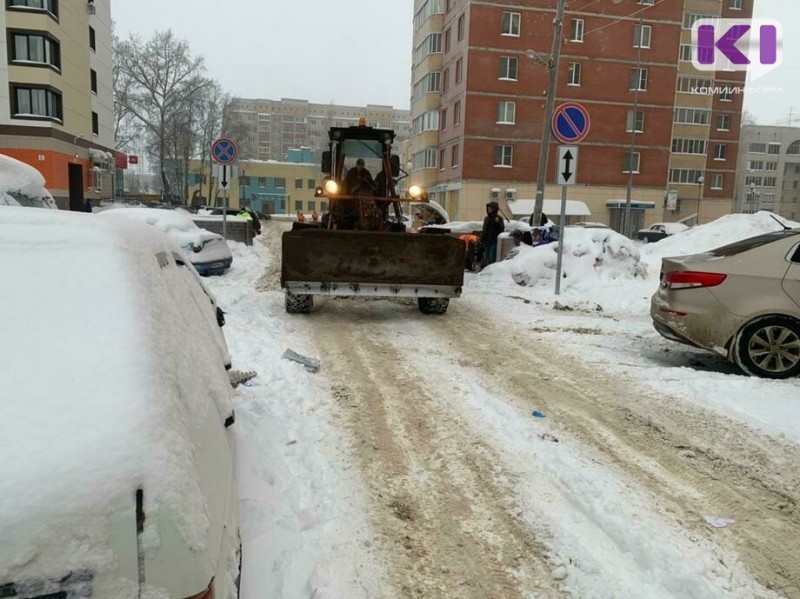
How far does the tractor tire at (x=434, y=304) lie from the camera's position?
31.1 feet

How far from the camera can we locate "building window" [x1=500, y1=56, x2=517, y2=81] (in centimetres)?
4547

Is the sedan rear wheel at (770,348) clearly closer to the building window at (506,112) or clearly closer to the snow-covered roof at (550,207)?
the snow-covered roof at (550,207)

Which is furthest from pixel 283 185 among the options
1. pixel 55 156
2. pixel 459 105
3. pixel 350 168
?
pixel 350 168

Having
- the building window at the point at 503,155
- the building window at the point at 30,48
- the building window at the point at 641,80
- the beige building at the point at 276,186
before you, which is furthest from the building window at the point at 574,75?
the beige building at the point at 276,186

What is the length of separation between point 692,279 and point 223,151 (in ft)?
38.8

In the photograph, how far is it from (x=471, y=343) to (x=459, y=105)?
41896 mm

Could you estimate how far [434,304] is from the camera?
952 centimetres

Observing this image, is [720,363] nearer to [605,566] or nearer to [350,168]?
[605,566]

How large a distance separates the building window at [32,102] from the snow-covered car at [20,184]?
107ft

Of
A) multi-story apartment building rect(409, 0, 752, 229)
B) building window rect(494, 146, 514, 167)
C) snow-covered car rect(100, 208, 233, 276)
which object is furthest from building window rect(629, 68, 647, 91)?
snow-covered car rect(100, 208, 233, 276)

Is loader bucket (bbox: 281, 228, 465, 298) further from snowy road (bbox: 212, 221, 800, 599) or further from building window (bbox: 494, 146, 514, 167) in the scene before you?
building window (bbox: 494, 146, 514, 167)

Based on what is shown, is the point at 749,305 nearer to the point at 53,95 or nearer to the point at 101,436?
the point at 101,436

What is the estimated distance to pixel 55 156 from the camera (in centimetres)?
3684

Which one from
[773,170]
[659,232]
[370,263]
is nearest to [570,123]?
[370,263]
